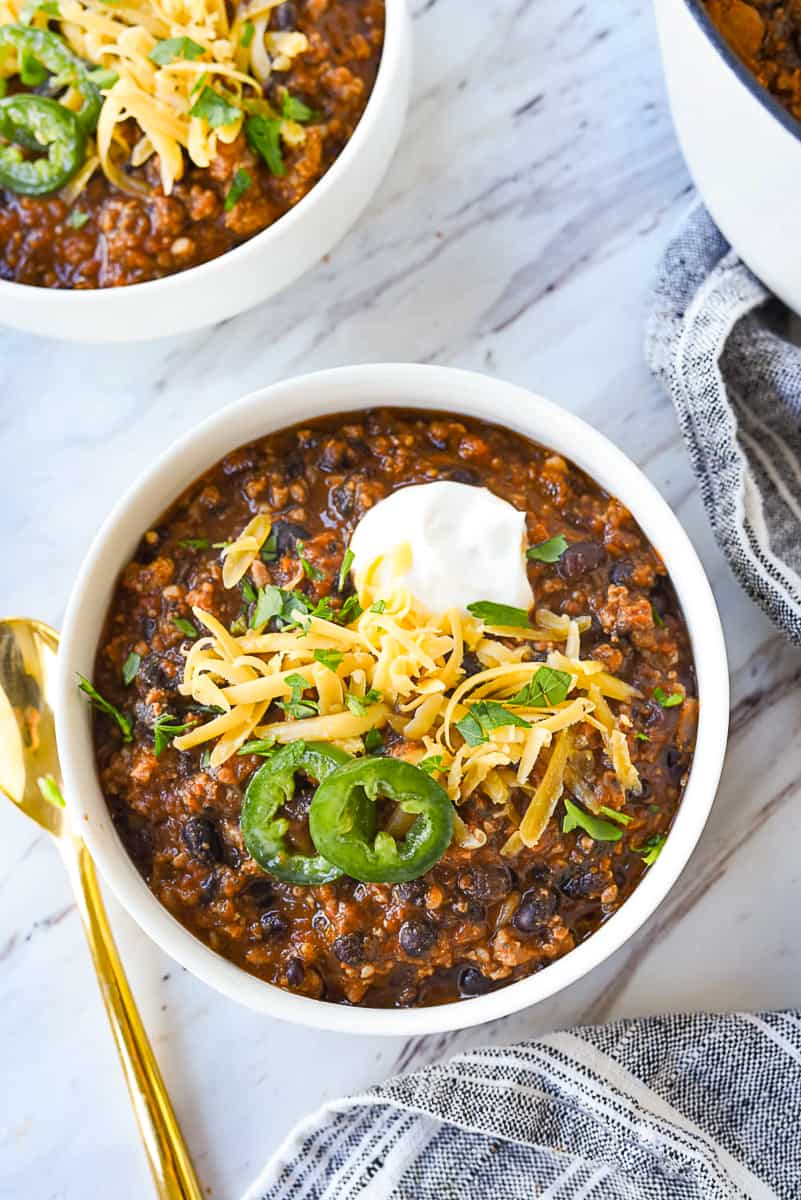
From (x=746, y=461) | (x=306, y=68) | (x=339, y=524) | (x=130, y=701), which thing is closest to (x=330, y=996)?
(x=130, y=701)

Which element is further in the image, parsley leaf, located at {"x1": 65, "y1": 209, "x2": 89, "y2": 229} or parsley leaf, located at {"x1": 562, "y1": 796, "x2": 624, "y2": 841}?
parsley leaf, located at {"x1": 65, "y1": 209, "x2": 89, "y2": 229}

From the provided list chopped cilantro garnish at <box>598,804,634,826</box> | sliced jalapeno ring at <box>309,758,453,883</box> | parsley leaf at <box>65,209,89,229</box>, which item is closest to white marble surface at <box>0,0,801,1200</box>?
parsley leaf at <box>65,209,89,229</box>

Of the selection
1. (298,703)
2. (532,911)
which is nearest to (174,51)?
(298,703)

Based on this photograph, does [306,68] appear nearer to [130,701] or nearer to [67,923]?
[130,701]

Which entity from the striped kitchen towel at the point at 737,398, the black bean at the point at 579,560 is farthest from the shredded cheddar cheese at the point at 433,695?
the striped kitchen towel at the point at 737,398

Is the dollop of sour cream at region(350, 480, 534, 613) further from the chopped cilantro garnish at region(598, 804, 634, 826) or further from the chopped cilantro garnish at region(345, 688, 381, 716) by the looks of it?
the chopped cilantro garnish at region(598, 804, 634, 826)

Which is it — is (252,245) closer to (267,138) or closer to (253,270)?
(253,270)
